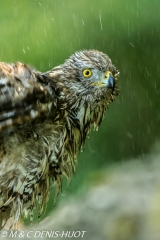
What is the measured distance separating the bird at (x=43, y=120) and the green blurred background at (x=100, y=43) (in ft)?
5.84

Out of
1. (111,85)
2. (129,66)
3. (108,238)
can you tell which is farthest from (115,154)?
(111,85)

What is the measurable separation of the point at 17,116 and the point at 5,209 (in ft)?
1.92

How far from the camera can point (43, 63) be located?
14.5ft

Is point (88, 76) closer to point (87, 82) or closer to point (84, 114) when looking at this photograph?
point (87, 82)

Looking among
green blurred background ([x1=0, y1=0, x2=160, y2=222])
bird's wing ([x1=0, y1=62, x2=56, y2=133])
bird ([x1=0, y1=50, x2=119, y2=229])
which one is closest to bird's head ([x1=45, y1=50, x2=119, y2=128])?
bird ([x1=0, y1=50, x2=119, y2=229])

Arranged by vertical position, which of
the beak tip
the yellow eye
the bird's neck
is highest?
the yellow eye

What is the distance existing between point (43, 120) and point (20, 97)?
0.70ft

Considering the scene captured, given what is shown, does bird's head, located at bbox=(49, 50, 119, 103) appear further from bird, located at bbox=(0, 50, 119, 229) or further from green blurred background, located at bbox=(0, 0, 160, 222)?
green blurred background, located at bbox=(0, 0, 160, 222)

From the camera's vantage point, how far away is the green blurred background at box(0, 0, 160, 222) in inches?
173

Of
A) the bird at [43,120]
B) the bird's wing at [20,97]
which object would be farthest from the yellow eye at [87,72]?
the bird's wing at [20,97]

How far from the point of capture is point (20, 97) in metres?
2.24

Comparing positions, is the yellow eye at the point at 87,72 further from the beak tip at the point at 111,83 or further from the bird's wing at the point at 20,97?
the bird's wing at the point at 20,97

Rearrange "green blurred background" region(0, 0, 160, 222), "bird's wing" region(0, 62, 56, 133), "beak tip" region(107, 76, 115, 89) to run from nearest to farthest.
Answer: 1. "bird's wing" region(0, 62, 56, 133)
2. "beak tip" region(107, 76, 115, 89)
3. "green blurred background" region(0, 0, 160, 222)

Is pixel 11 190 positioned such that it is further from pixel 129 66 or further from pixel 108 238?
pixel 129 66
